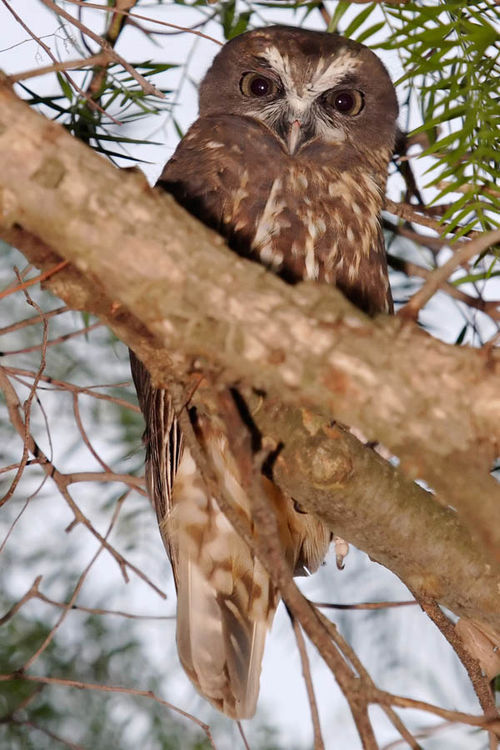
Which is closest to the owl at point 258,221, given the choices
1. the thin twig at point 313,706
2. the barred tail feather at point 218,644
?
the barred tail feather at point 218,644

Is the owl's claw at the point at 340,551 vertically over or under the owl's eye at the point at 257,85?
under

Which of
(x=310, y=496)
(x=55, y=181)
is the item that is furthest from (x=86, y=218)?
(x=310, y=496)

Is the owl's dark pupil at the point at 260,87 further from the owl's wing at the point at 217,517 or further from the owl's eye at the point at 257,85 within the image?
the owl's wing at the point at 217,517

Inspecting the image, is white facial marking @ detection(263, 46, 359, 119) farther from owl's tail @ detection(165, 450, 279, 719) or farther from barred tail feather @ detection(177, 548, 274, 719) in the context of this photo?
barred tail feather @ detection(177, 548, 274, 719)

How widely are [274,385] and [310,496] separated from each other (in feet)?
1.82

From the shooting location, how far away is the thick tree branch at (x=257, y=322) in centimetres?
104

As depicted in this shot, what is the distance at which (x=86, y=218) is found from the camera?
1.04 meters

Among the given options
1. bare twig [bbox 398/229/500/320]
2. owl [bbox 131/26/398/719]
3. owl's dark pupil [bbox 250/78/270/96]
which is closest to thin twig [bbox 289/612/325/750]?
bare twig [bbox 398/229/500/320]

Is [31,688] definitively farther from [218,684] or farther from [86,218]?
[86,218]

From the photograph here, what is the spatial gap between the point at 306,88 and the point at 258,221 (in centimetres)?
59

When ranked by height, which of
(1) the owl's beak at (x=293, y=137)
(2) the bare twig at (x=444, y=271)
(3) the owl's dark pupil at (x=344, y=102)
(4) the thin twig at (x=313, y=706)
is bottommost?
(4) the thin twig at (x=313, y=706)

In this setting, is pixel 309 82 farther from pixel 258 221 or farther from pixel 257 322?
pixel 257 322

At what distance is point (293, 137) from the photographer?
2.32 meters

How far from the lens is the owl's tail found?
228 cm
